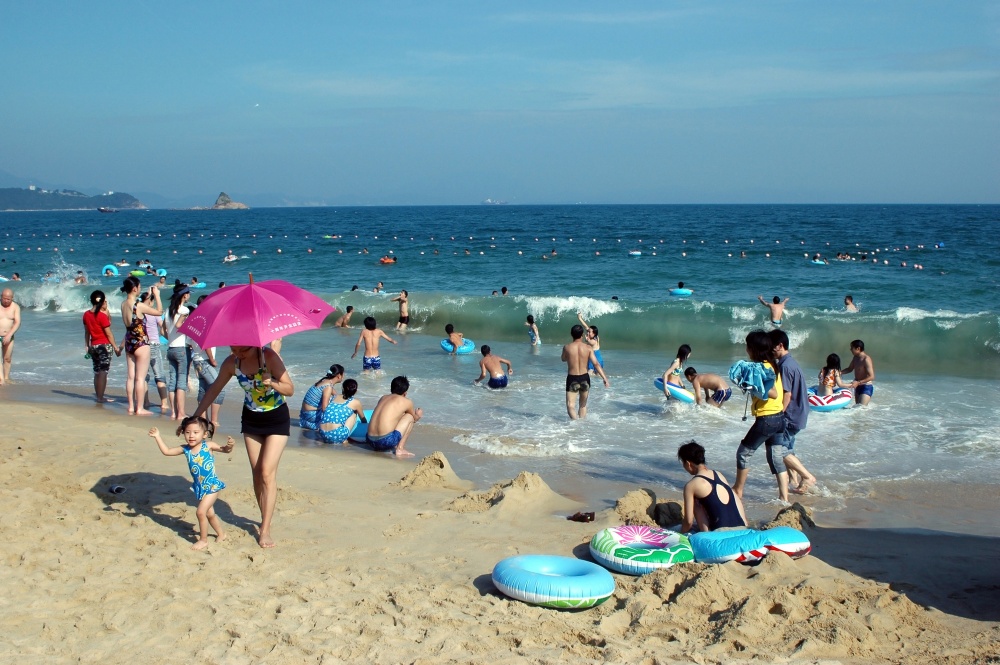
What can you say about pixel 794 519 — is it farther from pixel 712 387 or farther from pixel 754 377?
pixel 712 387

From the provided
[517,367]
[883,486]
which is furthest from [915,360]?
[883,486]

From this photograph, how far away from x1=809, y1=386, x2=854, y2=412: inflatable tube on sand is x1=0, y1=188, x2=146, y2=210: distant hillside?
616 ft

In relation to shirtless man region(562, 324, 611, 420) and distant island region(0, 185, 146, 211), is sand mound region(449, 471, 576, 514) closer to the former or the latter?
shirtless man region(562, 324, 611, 420)

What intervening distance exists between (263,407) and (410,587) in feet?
4.80

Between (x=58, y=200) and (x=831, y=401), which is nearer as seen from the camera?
(x=831, y=401)

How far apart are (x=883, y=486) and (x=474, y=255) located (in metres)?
32.1

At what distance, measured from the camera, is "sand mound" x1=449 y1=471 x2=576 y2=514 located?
6504mm

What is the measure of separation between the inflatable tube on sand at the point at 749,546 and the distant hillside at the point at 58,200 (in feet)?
626

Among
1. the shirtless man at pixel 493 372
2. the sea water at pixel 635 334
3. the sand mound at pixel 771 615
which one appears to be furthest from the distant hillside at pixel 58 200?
the sand mound at pixel 771 615

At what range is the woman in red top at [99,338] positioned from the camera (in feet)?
32.8

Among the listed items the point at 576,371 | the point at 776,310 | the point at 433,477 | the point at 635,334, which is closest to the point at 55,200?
the point at 635,334

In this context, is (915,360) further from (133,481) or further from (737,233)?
(737,233)

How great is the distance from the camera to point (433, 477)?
24.0 ft

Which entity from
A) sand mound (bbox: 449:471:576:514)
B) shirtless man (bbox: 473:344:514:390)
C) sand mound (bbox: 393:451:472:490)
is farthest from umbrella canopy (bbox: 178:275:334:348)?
shirtless man (bbox: 473:344:514:390)
